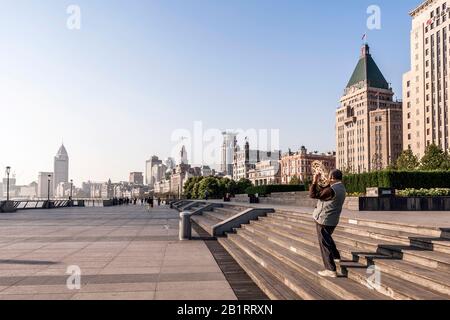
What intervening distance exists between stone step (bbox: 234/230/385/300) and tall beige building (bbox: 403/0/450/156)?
9957cm

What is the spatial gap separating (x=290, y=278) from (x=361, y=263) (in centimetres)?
136

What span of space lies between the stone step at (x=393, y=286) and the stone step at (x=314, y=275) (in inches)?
4.8

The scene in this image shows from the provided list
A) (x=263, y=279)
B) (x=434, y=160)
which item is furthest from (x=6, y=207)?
(x=434, y=160)

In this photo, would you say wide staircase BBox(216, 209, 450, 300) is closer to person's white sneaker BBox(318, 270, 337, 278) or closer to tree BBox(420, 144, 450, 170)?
person's white sneaker BBox(318, 270, 337, 278)

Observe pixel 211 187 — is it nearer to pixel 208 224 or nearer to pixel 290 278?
pixel 208 224

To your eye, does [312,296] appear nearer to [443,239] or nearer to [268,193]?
[443,239]

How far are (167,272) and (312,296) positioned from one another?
12.7 feet

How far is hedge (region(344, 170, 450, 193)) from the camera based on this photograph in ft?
76.3

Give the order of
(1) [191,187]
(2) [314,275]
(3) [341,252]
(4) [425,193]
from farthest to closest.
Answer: (1) [191,187] → (4) [425,193] → (3) [341,252] → (2) [314,275]

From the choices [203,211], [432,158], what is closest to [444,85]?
[432,158]

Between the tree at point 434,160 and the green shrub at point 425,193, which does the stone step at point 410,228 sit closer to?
the green shrub at point 425,193

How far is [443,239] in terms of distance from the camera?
7.25 meters

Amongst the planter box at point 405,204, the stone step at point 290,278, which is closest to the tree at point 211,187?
the planter box at point 405,204

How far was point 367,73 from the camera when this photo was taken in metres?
160
